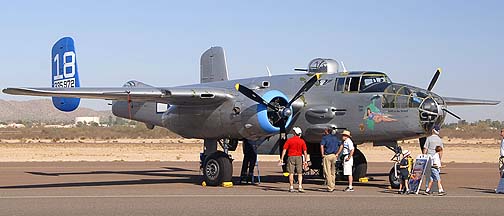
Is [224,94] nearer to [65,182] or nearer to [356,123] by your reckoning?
[356,123]

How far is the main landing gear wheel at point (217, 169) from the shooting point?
23.1m

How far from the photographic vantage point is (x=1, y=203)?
1783 centimetres

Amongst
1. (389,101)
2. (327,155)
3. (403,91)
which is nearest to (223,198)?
(327,155)

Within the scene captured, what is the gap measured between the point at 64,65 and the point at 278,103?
991 centimetres

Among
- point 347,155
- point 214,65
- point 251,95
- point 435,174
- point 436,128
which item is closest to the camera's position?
point 435,174

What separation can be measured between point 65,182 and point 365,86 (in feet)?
32.7

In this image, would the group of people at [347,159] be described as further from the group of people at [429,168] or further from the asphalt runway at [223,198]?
the asphalt runway at [223,198]

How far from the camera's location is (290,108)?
22875 mm

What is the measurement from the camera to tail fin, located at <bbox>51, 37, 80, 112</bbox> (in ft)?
95.0

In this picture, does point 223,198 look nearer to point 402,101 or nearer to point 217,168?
point 217,168

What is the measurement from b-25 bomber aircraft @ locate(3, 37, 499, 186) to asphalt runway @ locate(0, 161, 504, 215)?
144cm

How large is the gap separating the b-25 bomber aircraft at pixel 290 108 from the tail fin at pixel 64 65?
17.7 feet

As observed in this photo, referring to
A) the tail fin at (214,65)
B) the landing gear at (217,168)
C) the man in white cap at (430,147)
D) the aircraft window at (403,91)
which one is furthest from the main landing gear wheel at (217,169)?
the tail fin at (214,65)

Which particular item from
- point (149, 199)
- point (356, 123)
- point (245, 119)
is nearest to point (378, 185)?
point (356, 123)
